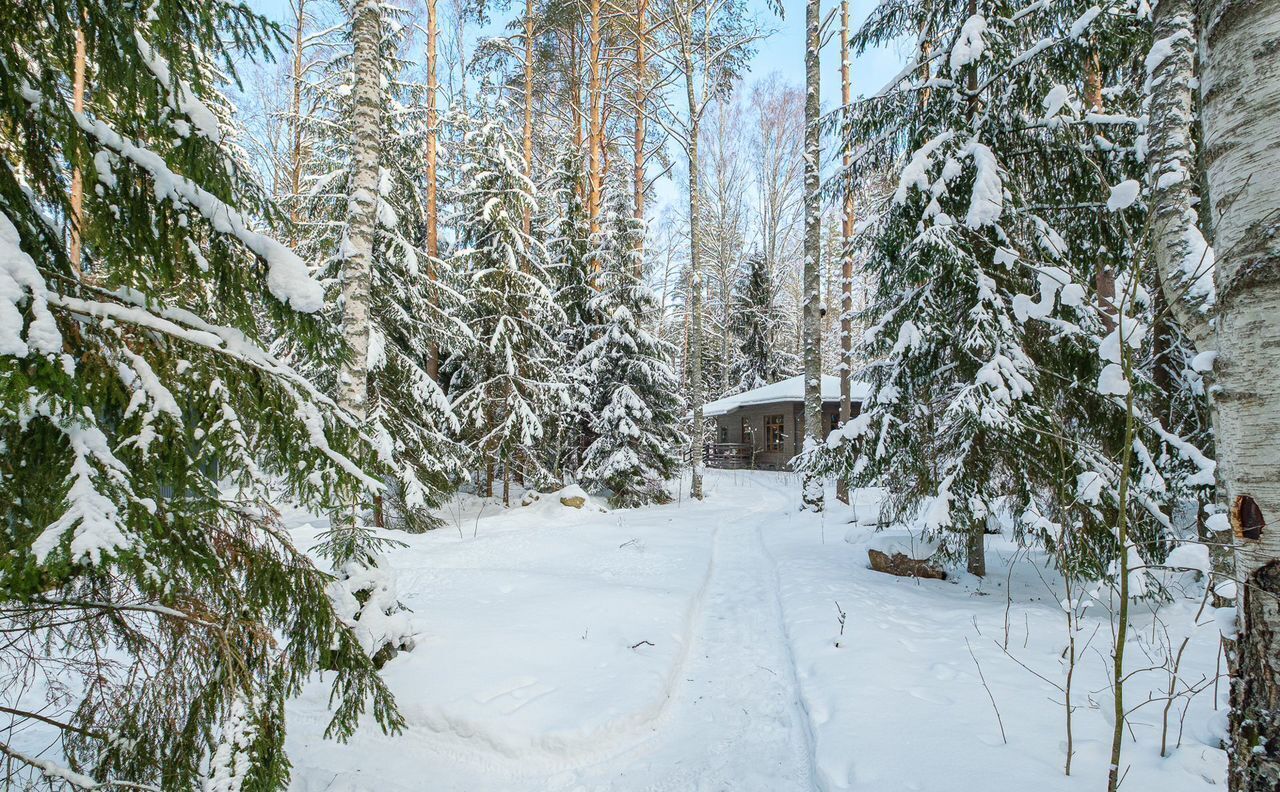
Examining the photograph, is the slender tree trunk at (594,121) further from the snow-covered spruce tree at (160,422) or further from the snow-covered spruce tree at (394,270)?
the snow-covered spruce tree at (160,422)

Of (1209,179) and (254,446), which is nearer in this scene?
(1209,179)

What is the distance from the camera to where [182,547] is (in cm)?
171

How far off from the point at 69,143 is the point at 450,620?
162 inches

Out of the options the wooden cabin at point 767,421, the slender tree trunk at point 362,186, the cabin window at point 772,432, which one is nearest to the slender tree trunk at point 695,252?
the wooden cabin at point 767,421

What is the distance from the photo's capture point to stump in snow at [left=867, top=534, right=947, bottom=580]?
6422mm

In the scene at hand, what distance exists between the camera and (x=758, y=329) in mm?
25703

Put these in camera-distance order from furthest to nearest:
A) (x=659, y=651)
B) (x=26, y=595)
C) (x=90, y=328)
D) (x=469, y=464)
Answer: (x=469, y=464) < (x=659, y=651) < (x=90, y=328) < (x=26, y=595)

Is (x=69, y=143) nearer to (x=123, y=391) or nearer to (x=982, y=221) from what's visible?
(x=123, y=391)

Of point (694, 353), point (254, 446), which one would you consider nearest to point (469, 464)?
point (694, 353)

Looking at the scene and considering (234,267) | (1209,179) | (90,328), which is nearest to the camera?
(1209,179)

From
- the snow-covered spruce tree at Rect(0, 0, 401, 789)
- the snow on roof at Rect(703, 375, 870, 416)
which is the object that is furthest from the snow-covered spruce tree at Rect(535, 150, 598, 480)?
the snow-covered spruce tree at Rect(0, 0, 401, 789)

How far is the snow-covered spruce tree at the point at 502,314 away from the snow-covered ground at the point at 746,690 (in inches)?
197

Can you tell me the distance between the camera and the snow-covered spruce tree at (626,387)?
12.3 m

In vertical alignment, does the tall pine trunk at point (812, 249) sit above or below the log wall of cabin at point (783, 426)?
above
